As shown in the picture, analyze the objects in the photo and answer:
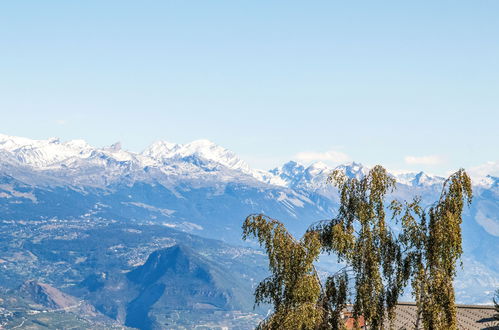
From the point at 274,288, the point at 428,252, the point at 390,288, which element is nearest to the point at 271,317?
the point at 274,288

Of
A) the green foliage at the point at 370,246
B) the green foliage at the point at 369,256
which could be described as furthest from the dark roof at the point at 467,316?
the green foliage at the point at 369,256

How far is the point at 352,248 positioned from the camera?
4519cm

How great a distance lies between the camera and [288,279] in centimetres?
4559

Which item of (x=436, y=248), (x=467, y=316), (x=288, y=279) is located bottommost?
(x=467, y=316)

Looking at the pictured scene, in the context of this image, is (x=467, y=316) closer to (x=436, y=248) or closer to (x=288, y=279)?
(x=436, y=248)

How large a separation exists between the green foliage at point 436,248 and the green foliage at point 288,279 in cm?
662

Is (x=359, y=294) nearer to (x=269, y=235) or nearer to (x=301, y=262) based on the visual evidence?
(x=301, y=262)

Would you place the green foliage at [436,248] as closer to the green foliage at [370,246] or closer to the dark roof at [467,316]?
the green foliage at [370,246]

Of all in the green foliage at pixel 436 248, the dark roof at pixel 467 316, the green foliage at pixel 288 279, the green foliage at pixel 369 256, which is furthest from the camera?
the dark roof at pixel 467 316

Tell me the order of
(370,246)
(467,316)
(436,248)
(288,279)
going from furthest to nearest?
(467,316) < (288,279) < (370,246) < (436,248)

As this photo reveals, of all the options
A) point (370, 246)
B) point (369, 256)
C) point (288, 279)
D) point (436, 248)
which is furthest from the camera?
point (288, 279)

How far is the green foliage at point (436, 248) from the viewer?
4003 cm

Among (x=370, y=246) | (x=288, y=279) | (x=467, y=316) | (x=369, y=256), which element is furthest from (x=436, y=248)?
(x=467, y=316)

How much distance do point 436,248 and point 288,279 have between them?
10.6 metres
